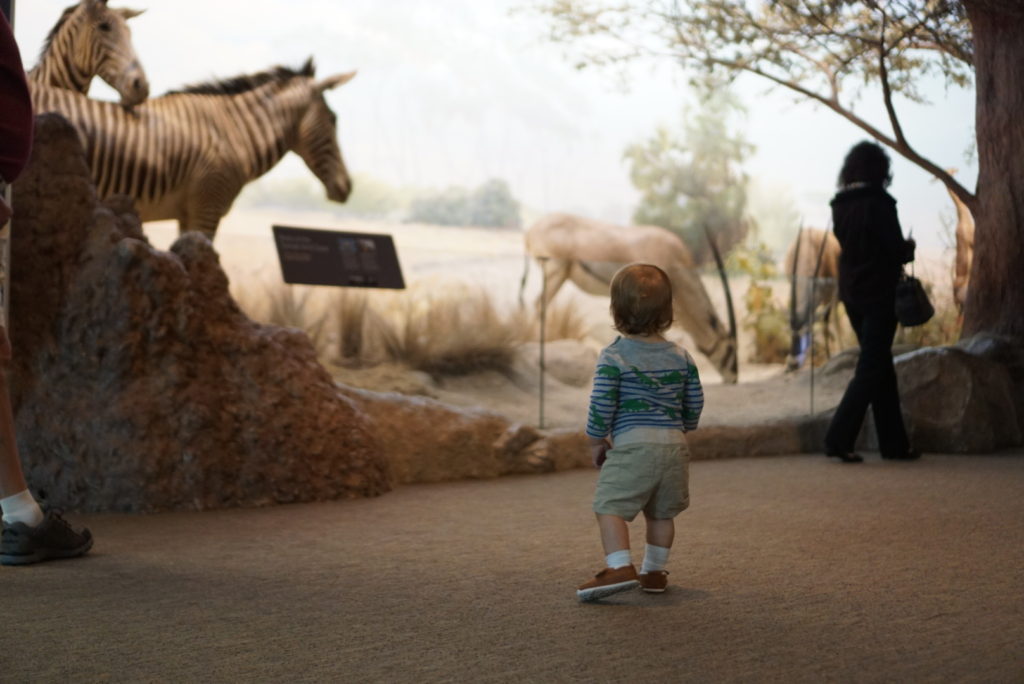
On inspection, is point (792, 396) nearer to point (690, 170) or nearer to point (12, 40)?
point (12, 40)

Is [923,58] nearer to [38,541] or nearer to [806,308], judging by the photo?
[806,308]

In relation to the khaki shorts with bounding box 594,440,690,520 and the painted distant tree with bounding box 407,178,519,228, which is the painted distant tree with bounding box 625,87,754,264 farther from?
the khaki shorts with bounding box 594,440,690,520

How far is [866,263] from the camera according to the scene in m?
5.50

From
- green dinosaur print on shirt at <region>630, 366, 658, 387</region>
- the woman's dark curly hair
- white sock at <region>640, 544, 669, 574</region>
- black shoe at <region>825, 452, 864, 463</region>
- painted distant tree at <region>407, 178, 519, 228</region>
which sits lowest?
black shoe at <region>825, 452, 864, 463</region>

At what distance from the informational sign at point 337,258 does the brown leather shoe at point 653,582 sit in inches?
119

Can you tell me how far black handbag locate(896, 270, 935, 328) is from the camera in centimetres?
558

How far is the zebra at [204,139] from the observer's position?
19.7 ft

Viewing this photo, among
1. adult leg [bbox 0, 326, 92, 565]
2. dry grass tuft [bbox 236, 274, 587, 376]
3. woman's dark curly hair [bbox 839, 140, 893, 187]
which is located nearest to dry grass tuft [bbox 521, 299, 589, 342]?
dry grass tuft [bbox 236, 274, 587, 376]

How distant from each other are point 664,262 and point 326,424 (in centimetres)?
578

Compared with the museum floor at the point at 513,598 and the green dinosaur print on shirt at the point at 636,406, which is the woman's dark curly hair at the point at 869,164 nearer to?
the museum floor at the point at 513,598

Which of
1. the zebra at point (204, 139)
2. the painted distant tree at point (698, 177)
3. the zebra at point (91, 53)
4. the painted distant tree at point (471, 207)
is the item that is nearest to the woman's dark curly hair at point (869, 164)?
the zebra at point (204, 139)

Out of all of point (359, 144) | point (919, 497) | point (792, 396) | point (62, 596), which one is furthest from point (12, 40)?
point (359, 144)

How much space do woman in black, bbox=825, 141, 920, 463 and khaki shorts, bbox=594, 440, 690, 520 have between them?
3.11 meters

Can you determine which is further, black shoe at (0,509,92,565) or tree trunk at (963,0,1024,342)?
tree trunk at (963,0,1024,342)
